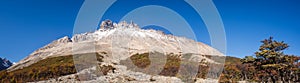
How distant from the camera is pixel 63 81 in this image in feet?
68.1

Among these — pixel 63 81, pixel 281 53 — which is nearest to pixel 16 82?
pixel 63 81

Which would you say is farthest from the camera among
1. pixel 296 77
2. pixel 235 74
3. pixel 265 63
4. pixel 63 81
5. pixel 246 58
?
pixel 235 74

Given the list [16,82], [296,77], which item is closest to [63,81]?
[16,82]

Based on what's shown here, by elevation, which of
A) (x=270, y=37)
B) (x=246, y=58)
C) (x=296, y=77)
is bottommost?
(x=296, y=77)

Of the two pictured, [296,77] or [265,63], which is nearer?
[265,63]

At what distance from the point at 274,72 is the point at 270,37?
3.39 metres

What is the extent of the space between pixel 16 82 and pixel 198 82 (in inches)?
681

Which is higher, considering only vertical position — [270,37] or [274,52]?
[270,37]

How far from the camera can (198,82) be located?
23625 mm

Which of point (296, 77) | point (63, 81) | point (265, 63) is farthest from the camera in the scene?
point (296, 77)

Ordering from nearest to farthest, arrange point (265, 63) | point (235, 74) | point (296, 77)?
point (265, 63)
point (296, 77)
point (235, 74)

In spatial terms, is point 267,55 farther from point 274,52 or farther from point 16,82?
point 16,82

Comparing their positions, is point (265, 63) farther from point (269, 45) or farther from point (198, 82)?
point (198, 82)

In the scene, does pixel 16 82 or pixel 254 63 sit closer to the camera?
pixel 16 82
